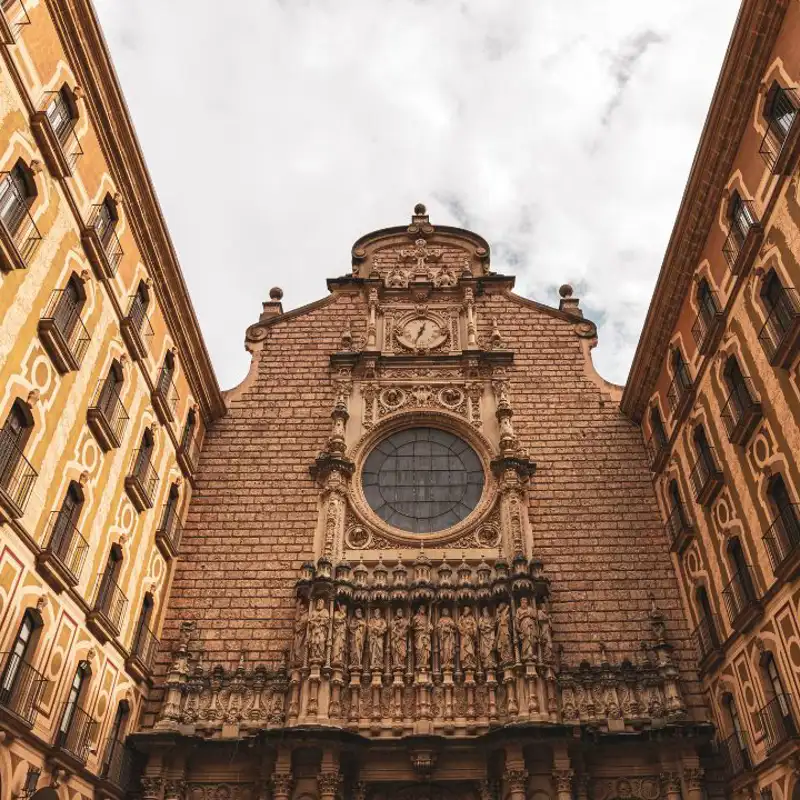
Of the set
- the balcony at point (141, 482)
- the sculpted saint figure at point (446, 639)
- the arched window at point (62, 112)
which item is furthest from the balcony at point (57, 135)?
the sculpted saint figure at point (446, 639)

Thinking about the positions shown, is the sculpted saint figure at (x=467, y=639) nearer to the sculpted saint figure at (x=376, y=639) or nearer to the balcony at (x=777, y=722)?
the sculpted saint figure at (x=376, y=639)

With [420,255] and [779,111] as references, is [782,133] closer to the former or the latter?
[779,111]

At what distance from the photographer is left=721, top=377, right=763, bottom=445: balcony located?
1451 centimetres

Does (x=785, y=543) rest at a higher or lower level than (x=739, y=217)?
lower

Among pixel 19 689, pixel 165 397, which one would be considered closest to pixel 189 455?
pixel 165 397

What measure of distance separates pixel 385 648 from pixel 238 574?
4.33 metres

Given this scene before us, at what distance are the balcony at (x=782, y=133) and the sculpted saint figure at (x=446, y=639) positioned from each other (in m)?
11.7

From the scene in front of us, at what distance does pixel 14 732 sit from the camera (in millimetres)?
11836

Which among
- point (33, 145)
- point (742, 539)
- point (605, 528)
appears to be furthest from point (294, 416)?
point (742, 539)

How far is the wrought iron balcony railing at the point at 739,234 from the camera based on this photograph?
49.0ft

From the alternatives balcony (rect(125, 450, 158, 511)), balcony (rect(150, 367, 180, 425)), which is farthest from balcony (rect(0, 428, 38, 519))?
balcony (rect(150, 367, 180, 425))

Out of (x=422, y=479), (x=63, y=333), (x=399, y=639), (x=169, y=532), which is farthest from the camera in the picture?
(x=422, y=479)

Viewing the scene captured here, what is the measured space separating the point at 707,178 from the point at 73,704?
1671 cm

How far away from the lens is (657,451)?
67.1 ft
